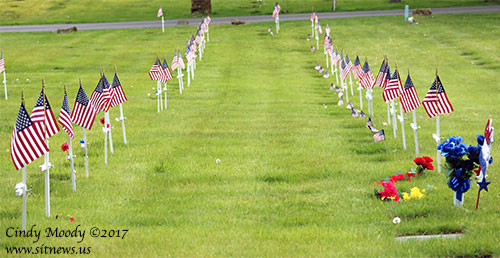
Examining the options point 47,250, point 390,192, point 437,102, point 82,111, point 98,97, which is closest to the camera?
point 47,250

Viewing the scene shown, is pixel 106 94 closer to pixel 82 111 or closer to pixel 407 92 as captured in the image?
pixel 82 111

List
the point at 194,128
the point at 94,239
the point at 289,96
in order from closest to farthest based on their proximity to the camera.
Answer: the point at 94,239 → the point at 194,128 → the point at 289,96

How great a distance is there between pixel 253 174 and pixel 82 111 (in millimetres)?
3522

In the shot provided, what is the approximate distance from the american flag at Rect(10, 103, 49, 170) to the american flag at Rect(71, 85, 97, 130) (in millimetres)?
3037

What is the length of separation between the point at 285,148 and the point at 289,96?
9.19 meters

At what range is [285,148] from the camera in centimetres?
1557

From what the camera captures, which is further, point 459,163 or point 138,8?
point 138,8

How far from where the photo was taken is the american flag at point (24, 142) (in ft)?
31.3

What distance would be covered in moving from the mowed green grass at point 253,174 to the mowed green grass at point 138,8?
25.6 metres

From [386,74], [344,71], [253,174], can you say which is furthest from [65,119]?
[344,71]

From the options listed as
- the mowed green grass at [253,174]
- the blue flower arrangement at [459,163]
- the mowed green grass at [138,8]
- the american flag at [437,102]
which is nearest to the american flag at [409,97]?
the mowed green grass at [253,174]

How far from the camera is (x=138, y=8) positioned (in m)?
63.6

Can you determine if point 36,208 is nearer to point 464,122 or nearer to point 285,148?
point 285,148

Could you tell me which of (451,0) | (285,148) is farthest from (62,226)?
(451,0)
